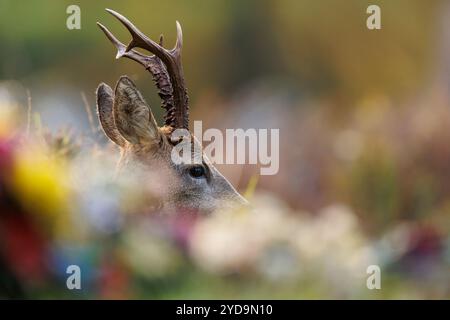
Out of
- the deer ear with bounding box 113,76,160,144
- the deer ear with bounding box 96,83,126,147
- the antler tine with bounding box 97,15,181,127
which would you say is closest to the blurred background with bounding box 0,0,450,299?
the deer ear with bounding box 96,83,126,147

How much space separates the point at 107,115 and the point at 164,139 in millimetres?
481

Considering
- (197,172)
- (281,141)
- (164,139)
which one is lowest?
(197,172)

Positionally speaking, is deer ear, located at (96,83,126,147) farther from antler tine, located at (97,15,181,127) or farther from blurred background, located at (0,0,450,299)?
antler tine, located at (97,15,181,127)

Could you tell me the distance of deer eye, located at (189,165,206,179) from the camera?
7164 mm

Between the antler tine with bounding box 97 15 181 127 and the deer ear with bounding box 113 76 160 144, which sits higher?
the antler tine with bounding box 97 15 181 127

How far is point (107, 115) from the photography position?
7.41 m

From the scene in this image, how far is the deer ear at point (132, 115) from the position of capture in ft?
22.5

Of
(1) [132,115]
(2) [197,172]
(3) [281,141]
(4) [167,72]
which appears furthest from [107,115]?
(3) [281,141]

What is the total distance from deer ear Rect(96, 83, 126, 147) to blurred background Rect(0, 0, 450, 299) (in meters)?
0.10

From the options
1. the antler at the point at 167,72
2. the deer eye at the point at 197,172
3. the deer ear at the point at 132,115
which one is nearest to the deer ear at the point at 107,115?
the deer ear at the point at 132,115

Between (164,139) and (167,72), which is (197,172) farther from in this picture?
(167,72)
